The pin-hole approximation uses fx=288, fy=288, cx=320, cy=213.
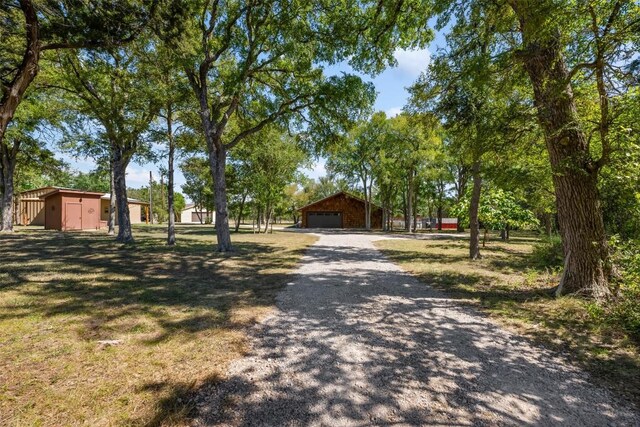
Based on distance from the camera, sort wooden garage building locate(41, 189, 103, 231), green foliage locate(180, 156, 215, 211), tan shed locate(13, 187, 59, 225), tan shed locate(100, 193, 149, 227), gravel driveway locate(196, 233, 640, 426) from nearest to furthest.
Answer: gravel driveway locate(196, 233, 640, 426) → green foliage locate(180, 156, 215, 211) → wooden garage building locate(41, 189, 103, 231) → tan shed locate(13, 187, 59, 225) → tan shed locate(100, 193, 149, 227)

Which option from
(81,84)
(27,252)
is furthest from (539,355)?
(81,84)

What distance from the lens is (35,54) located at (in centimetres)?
433

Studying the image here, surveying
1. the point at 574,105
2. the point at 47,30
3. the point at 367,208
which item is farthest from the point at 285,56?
the point at 367,208

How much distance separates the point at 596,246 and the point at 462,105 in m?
5.13

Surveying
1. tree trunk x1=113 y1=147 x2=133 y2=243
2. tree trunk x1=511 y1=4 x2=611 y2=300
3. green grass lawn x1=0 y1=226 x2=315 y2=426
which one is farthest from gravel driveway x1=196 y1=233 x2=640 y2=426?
tree trunk x1=113 y1=147 x2=133 y2=243

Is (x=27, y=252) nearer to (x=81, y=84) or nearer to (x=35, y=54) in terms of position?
(x=81, y=84)

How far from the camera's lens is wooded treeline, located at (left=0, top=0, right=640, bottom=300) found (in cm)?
463

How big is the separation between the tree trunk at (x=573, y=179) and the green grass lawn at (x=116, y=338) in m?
5.81

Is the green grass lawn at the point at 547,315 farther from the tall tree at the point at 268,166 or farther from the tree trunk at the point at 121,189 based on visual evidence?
the tall tree at the point at 268,166

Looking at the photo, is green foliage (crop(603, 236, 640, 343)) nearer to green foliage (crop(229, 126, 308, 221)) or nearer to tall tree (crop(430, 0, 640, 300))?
tall tree (crop(430, 0, 640, 300))

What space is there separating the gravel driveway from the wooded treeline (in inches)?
131

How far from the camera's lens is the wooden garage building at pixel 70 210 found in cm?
2308

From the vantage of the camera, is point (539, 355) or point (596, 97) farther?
point (596, 97)

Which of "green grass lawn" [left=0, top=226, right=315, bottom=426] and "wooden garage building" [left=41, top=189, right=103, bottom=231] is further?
"wooden garage building" [left=41, top=189, right=103, bottom=231]
